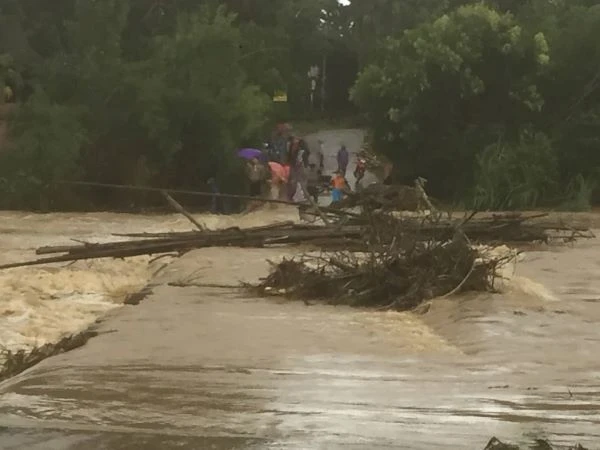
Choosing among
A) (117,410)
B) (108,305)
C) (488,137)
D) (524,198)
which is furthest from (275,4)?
(117,410)

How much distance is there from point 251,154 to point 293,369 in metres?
19.4

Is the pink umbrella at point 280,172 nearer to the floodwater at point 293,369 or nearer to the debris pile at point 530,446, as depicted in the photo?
the floodwater at point 293,369

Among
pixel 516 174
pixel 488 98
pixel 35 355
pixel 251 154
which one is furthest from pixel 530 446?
pixel 488 98

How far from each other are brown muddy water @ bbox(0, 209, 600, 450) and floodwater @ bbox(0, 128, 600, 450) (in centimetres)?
1

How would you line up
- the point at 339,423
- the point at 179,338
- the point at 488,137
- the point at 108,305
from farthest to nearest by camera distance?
the point at 488,137, the point at 108,305, the point at 179,338, the point at 339,423

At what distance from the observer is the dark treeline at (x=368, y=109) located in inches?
1011

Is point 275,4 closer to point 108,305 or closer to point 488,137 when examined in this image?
point 488,137

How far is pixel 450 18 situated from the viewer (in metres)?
26.6

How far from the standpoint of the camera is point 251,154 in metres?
26.1

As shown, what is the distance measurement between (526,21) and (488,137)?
13.0 feet

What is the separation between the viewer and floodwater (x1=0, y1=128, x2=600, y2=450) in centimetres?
511

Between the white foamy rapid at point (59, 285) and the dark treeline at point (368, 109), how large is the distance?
6.52 meters

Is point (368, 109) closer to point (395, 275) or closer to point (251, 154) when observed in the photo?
point (251, 154)

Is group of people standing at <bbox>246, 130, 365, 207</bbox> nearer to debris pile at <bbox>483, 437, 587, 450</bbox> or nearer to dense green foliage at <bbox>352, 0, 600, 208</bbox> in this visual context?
dense green foliage at <bbox>352, 0, 600, 208</bbox>
